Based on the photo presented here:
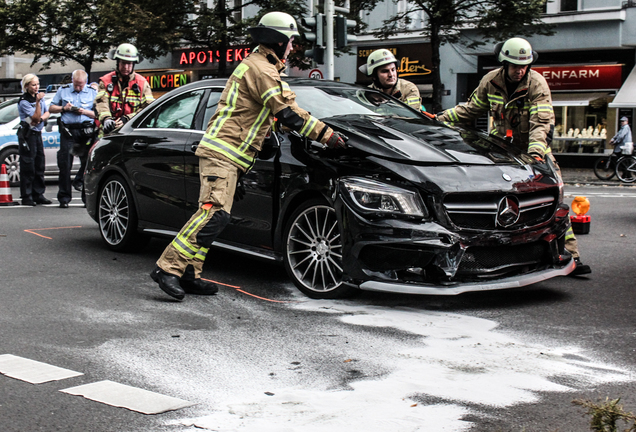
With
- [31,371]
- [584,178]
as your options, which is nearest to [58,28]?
[584,178]

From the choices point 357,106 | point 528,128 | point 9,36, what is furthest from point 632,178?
point 9,36

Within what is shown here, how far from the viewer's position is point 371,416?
140 inches

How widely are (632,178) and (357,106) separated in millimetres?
17537

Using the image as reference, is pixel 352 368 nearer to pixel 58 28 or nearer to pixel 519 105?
pixel 519 105

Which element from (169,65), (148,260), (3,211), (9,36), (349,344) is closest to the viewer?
(349,344)

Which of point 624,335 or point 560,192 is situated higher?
point 560,192

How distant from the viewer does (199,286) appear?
241 inches

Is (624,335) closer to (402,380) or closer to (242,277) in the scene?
(402,380)

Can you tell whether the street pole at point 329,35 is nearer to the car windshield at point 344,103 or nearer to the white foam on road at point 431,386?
the car windshield at point 344,103

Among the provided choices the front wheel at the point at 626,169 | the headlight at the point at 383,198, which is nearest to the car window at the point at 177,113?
the headlight at the point at 383,198

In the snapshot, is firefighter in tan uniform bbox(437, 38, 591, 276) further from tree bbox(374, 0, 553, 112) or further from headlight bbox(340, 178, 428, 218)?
tree bbox(374, 0, 553, 112)

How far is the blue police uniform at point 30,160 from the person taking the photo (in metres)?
12.7

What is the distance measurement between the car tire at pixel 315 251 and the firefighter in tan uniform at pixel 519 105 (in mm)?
1900

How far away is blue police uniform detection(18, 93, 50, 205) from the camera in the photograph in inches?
500
